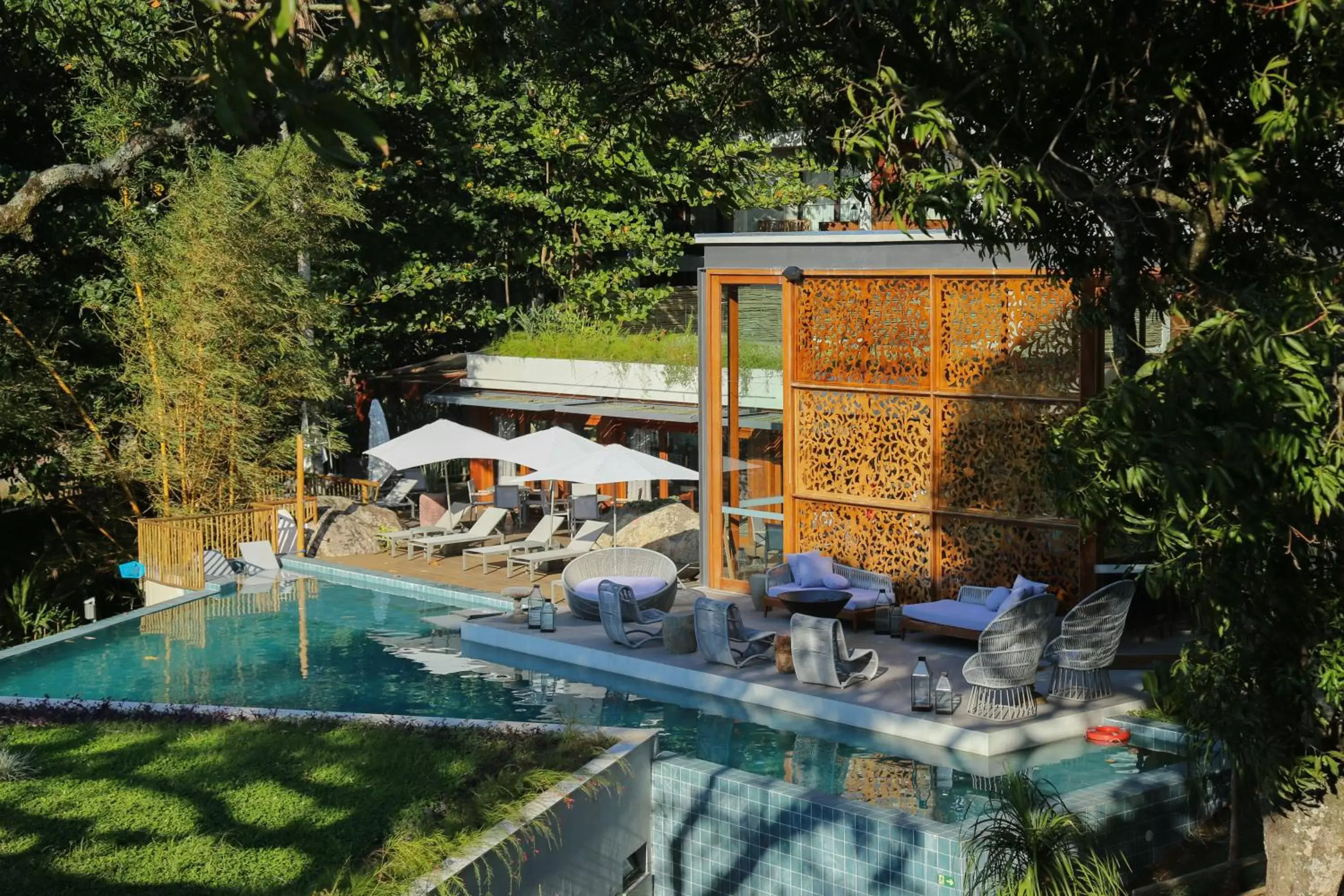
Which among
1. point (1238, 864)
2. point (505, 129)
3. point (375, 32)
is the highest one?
point (505, 129)

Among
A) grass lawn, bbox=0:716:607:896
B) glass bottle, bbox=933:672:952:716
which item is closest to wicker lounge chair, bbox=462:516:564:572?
grass lawn, bbox=0:716:607:896

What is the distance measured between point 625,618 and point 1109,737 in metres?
4.64

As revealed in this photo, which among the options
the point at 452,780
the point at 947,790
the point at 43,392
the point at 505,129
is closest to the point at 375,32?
the point at 452,780

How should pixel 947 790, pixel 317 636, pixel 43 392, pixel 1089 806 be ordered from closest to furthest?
pixel 1089 806 → pixel 947 790 → pixel 317 636 → pixel 43 392

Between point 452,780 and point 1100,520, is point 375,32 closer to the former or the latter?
point 1100,520

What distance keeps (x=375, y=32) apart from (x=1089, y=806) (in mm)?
6234

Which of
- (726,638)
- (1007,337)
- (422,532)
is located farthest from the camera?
(422,532)

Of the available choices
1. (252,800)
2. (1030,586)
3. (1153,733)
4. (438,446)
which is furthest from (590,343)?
(252,800)

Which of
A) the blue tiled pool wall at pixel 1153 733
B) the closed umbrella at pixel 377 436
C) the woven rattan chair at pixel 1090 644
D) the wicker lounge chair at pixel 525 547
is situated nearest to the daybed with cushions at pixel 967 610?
the woven rattan chair at pixel 1090 644

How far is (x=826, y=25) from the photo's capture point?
25.8 ft

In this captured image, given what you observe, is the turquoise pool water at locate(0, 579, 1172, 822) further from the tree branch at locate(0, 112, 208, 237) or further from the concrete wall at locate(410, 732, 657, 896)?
the tree branch at locate(0, 112, 208, 237)

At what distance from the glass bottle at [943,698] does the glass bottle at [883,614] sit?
2.46 metres

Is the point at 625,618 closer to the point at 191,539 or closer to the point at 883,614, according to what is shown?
the point at 883,614

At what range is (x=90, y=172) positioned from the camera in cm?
1137
